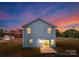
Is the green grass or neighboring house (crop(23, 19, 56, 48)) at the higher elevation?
neighboring house (crop(23, 19, 56, 48))

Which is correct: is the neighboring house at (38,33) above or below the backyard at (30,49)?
above

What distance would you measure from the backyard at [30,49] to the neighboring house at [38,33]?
69mm

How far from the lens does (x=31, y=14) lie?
308cm

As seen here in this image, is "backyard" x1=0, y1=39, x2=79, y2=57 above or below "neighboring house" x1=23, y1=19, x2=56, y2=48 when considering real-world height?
below

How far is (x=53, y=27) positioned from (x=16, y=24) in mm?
503

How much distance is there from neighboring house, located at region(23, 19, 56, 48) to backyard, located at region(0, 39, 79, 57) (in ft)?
0.23

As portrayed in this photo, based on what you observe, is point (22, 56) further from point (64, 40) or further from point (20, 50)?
point (64, 40)

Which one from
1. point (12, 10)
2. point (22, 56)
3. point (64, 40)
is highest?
point (12, 10)

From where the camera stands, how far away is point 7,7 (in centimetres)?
308

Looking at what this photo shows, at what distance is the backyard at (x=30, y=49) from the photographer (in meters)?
3.11

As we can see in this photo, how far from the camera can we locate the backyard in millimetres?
3107

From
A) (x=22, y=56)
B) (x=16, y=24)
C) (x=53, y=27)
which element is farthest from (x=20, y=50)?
(x=53, y=27)

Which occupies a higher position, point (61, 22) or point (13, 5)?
point (13, 5)

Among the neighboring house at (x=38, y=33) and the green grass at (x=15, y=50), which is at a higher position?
the neighboring house at (x=38, y=33)
